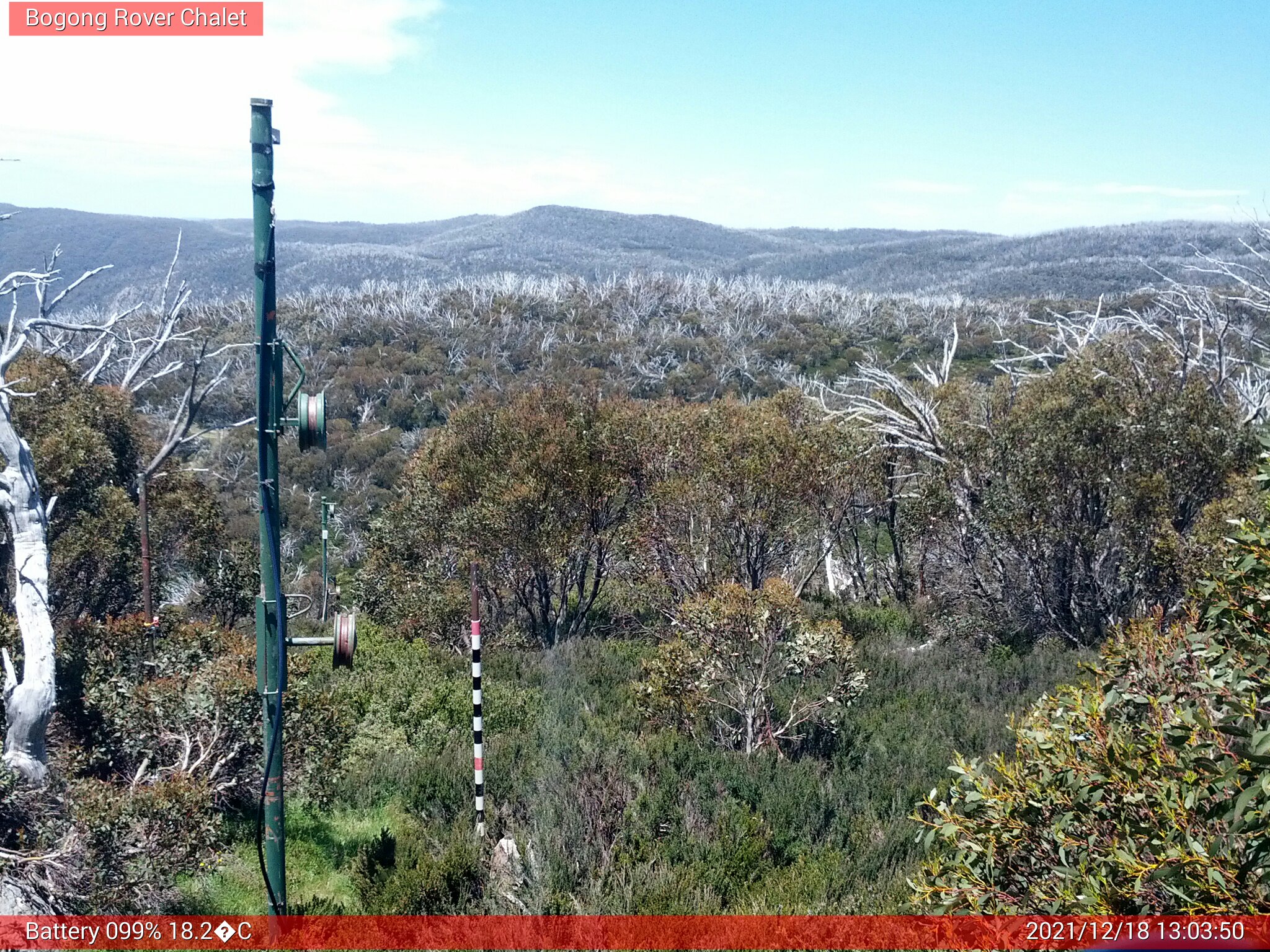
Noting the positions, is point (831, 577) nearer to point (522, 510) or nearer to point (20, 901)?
point (522, 510)

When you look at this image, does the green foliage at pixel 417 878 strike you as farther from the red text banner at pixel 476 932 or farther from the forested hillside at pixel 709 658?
the red text banner at pixel 476 932

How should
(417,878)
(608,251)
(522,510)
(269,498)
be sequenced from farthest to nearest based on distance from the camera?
(608,251) < (522,510) < (417,878) < (269,498)

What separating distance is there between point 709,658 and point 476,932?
4.02 metres

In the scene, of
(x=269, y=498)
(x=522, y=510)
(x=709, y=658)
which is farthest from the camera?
(x=522, y=510)

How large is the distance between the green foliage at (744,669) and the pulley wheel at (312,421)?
515 cm

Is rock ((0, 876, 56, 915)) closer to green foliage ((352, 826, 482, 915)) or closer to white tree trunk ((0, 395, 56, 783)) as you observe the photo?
white tree trunk ((0, 395, 56, 783))

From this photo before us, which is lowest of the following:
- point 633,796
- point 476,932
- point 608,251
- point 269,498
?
point 633,796

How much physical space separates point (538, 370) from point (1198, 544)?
3148 cm

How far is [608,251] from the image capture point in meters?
113

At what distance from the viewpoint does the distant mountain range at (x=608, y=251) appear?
228 ft

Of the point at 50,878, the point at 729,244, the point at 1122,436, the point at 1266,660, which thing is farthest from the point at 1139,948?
the point at 729,244

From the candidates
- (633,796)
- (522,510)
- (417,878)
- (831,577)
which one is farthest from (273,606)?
(831,577)

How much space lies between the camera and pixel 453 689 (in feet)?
35.3

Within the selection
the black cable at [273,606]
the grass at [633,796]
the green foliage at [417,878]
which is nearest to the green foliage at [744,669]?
the grass at [633,796]
